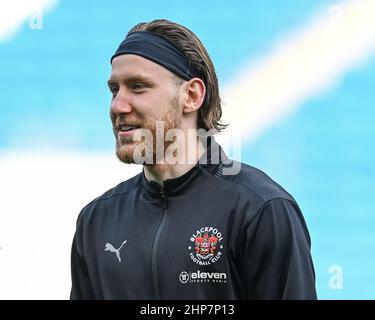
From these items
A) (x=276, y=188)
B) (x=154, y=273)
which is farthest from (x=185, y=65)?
(x=154, y=273)

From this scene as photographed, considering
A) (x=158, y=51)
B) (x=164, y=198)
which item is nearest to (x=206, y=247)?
(x=164, y=198)

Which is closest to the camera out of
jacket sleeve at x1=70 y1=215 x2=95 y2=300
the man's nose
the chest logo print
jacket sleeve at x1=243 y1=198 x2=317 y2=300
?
jacket sleeve at x1=243 y1=198 x2=317 y2=300

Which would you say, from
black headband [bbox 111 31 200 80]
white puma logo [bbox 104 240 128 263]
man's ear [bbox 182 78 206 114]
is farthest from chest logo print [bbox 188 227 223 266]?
black headband [bbox 111 31 200 80]

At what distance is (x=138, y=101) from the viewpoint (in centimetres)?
424

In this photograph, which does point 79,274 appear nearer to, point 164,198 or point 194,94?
point 164,198

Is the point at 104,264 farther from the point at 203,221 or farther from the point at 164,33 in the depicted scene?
the point at 164,33

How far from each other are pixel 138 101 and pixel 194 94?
0.36 meters

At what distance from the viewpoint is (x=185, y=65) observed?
14.6ft

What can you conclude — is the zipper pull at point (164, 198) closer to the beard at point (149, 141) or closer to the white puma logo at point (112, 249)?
the beard at point (149, 141)

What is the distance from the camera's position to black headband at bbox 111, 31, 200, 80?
4.35 meters

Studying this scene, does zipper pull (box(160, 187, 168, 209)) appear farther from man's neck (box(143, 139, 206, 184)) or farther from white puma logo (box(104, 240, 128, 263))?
white puma logo (box(104, 240, 128, 263))

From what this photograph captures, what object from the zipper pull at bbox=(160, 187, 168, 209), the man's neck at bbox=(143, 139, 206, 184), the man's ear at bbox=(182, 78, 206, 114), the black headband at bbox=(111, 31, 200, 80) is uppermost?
the black headband at bbox=(111, 31, 200, 80)

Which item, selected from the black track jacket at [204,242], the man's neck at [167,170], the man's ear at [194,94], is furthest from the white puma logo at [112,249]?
the man's ear at [194,94]

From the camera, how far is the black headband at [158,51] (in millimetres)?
4348
